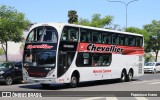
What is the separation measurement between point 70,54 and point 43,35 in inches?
75.8

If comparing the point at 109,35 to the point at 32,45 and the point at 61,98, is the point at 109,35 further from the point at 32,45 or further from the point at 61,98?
the point at 61,98

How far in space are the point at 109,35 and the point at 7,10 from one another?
1684 cm

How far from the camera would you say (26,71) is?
20.3 metres

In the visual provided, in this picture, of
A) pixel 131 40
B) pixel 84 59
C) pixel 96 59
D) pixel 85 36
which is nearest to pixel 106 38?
pixel 96 59

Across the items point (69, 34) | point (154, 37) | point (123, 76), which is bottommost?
point (123, 76)

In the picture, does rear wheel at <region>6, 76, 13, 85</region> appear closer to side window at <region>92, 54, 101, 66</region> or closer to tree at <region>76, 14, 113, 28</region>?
side window at <region>92, 54, 101, 66</region>

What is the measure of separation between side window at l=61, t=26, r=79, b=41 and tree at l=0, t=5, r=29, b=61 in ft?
55.1

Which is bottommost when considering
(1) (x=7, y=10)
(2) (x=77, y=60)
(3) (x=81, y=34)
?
(2) (x=77, y=60)

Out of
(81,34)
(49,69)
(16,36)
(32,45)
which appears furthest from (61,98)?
(16,36)

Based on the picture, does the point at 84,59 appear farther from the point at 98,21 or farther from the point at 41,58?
the point at 98,21

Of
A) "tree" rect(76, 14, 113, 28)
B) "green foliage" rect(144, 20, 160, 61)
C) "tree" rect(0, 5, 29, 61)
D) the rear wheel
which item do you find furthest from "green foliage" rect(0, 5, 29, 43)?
"green foliage" rect(144, 20, 160, 61)

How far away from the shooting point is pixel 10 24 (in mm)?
37125

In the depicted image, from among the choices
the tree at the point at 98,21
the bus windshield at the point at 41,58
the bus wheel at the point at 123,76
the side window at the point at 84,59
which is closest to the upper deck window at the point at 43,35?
the bus windshield at the point at 41,58

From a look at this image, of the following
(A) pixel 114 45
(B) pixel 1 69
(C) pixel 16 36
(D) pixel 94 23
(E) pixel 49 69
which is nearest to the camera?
(E) pixel 49 69
